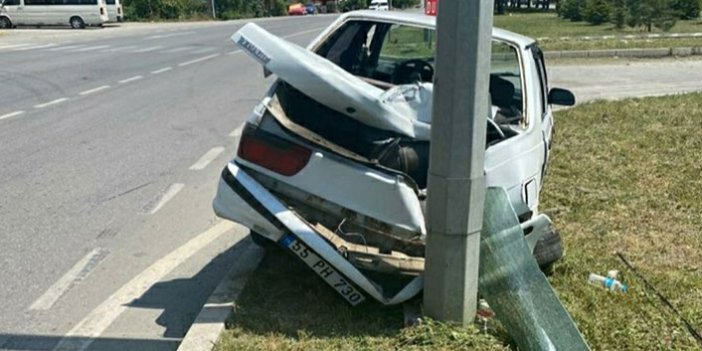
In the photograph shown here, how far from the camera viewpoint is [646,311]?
366 centimetres

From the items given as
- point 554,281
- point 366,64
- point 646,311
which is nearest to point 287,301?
point 554,281

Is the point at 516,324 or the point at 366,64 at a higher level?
the point at 366,64

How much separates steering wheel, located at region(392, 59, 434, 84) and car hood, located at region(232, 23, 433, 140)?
1.35 m

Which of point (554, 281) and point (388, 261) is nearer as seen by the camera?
point (388, 261)

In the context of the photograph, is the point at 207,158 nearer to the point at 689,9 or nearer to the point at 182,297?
the point at 182,297

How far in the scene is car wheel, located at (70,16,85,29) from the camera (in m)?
37.1

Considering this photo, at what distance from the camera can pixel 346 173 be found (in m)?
3.54

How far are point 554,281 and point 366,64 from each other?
94.3 inches

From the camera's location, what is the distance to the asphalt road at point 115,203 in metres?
3.85

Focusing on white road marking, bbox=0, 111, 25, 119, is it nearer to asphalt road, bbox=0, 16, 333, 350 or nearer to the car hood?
asphalt road, bbox=0, 16, 333, 350

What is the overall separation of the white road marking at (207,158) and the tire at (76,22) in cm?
3355

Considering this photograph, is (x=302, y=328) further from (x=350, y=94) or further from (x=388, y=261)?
(x=350, y=94)

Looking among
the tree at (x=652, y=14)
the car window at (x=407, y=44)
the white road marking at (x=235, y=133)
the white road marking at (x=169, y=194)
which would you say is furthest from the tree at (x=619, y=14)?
the white road marking at (x=169, y=194)

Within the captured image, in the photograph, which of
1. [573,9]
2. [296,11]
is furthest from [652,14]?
[296,11]
